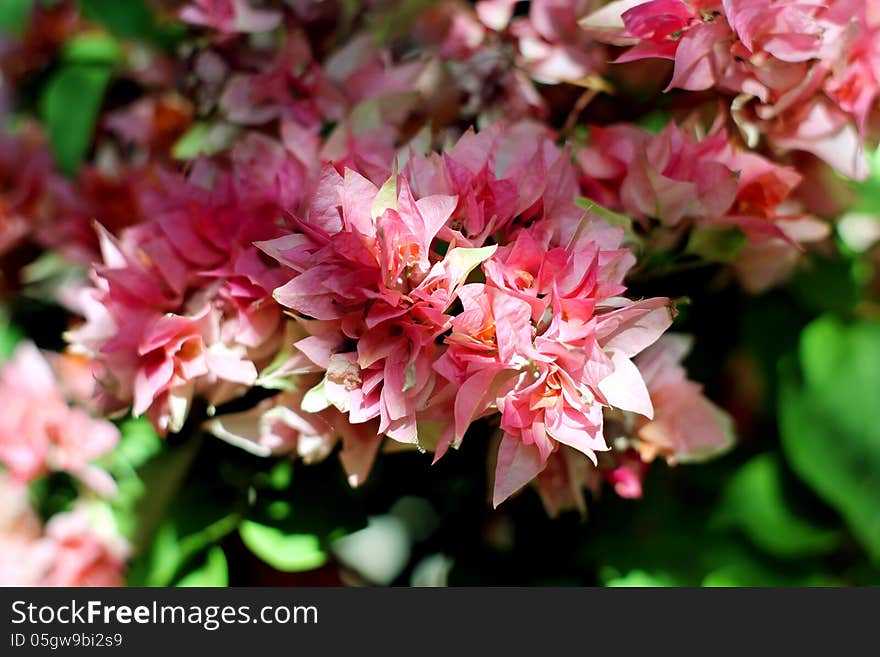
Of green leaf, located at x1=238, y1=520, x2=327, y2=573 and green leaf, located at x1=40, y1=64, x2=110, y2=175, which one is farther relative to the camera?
green leaf, located at x1=40, y1=64, x2=110, y2=175

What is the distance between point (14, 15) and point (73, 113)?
0.10 meters

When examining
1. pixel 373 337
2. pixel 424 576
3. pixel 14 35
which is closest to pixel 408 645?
pixel 424 576

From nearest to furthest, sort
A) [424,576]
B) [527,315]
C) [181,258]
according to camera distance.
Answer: [527,315]
[181,258]
[424,576]

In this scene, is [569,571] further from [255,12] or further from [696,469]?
[255,12]

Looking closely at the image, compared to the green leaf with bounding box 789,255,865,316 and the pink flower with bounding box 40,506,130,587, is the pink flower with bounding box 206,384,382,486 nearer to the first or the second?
the pink flower with bounding box 40,506,130,587

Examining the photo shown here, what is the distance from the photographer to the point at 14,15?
0.63m

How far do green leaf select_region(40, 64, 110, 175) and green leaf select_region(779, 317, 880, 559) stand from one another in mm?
518

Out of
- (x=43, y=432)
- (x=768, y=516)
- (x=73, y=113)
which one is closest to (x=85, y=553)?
(x=43, y=432)

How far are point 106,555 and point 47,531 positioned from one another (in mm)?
52

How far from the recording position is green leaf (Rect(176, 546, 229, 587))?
48 centimetres

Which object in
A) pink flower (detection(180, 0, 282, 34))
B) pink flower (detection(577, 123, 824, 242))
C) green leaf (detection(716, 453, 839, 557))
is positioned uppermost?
pink flower (detection(180, 0, 282, 34))

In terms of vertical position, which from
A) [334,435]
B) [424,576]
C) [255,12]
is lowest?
[424,576]

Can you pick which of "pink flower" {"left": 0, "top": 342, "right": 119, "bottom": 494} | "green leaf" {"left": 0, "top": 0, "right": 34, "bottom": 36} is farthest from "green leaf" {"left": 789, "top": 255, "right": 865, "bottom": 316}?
"green leaf" {"left": 0, "top": 0, "right": 34, "bottom": 36}

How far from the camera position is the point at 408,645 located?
1.48 feet
